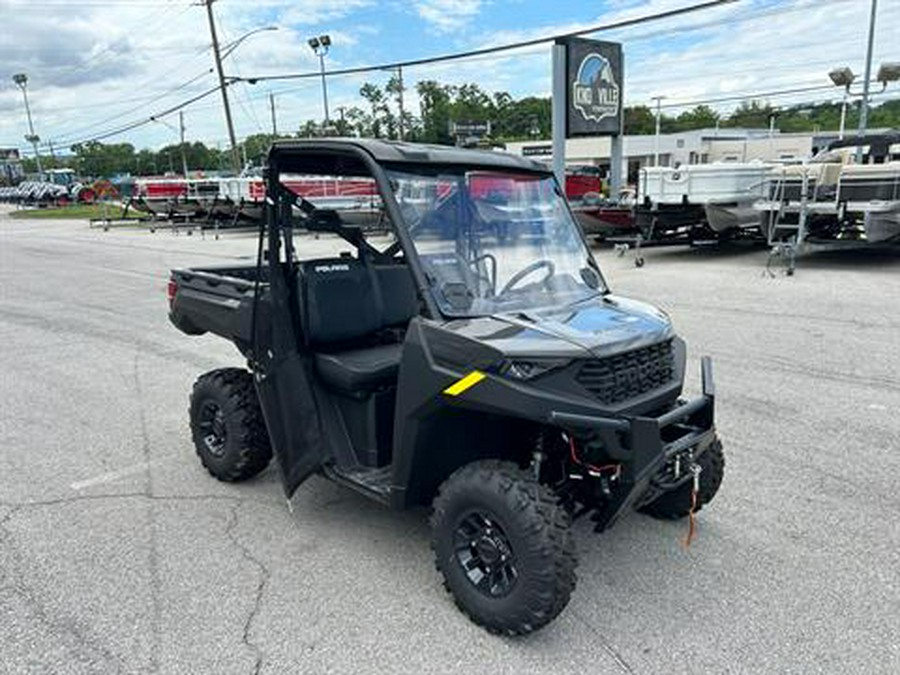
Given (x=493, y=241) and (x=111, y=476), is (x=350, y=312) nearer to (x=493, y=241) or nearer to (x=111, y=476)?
(x=493, y=241)

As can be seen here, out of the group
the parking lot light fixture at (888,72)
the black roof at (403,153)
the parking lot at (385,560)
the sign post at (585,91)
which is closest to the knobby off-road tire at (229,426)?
the parking lot at (385,560)

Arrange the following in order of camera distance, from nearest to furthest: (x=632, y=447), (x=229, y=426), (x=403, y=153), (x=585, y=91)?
1. (x=632, y=447)
2. (x=403, y=153)
3. (x=229, y=426)
4. (x=585, y=91)

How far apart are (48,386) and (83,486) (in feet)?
8.54

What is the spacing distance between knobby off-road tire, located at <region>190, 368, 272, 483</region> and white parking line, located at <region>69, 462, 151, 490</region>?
471mm

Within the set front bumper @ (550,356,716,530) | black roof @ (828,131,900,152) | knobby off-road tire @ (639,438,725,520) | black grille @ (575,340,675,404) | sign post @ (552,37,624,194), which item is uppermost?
sign post @ (552,37,624,194)

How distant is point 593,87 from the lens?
54.4 ft

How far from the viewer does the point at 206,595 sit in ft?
10.4

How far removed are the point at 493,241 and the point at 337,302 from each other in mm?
960

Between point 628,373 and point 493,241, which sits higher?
point 493,241

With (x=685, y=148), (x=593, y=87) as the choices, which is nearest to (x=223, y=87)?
(x=593, y=87)

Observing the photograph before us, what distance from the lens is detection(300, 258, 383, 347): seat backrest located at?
370 cm

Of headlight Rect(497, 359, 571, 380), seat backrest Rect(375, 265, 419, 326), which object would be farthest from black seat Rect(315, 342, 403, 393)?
headlight Rect(497, 359, 571, 380)

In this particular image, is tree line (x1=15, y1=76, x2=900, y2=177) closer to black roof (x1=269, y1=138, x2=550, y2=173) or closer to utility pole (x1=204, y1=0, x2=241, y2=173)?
utility pole (x1=204, y1=0, x2=241, y2=173)

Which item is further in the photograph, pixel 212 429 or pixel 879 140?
pixel 879 140
